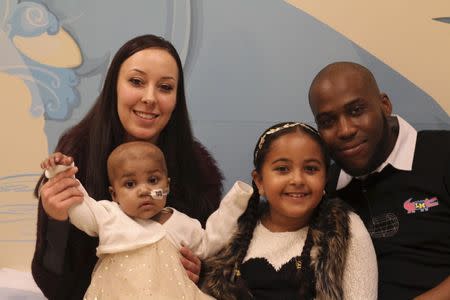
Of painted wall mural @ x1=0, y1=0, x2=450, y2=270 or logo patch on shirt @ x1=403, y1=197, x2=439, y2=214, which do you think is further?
painted wall mural @ x1=0, y1=0, x2=450, y2=270

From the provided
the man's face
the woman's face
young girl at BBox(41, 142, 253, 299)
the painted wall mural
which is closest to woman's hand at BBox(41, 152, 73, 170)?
young girl at BBox(41, 142, 253, 299)

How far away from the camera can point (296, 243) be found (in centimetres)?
160

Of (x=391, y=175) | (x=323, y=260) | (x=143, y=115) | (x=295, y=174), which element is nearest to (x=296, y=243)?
(x=323, y=260)

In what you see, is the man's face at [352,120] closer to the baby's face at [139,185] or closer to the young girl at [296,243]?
the young girl at [296,243]

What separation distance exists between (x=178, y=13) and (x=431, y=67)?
1220mm

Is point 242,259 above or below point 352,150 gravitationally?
below

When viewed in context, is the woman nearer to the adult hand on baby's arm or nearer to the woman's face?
the woman's face

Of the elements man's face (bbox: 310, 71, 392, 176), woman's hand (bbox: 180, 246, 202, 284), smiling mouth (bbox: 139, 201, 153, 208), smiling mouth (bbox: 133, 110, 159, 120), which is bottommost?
woman's hand (bbox: 180, 246, 202, 284)

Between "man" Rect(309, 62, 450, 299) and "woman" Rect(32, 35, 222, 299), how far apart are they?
52 cm

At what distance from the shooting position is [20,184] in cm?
244

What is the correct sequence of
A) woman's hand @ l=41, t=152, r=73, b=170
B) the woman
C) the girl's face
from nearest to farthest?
woman's hand @ l=41, t=152, r=73, b=170
the girl's face
the woman

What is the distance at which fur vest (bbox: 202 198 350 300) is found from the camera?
1492 mm

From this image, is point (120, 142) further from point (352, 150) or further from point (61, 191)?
point (352, 150)

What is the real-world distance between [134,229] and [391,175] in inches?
35.5
